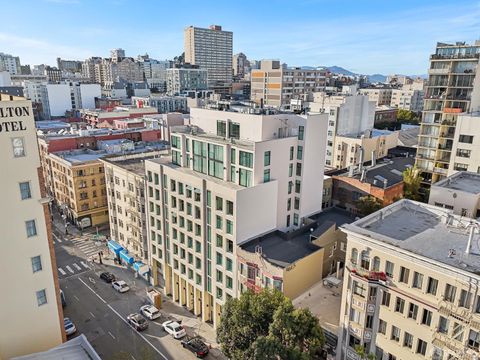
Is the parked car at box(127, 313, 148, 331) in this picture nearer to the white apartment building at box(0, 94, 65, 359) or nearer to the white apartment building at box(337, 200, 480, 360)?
the white apartment building at box(0, 94, 65, 359)

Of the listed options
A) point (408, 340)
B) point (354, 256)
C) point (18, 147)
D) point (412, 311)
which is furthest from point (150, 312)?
point (412, 311)

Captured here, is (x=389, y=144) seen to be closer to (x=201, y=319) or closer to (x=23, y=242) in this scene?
(x=201, y=319)

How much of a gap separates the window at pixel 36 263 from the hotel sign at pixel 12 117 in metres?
12.8

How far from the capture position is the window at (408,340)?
114 feet

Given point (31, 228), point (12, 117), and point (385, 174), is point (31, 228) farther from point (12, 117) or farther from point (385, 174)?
point (385, 174)

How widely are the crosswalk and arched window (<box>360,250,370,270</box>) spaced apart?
58525 millimetres

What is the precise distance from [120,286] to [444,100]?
81.5 meters

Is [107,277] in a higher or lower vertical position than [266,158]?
lower

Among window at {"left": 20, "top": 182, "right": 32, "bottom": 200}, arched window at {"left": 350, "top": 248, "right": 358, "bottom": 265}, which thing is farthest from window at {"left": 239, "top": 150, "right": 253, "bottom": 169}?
window at {"left": 20, "top": 182, "right": 32, "bottom": 200}

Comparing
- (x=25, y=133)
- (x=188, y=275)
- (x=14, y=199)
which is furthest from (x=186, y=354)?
(x=25, y=133)

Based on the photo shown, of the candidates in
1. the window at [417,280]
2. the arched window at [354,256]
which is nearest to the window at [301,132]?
the arched window at [354,256]

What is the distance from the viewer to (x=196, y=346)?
166 ft

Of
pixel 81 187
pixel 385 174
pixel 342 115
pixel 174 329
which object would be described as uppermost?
pixel 342 115

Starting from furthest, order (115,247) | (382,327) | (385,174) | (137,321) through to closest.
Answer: (385,174), (115,247), (137,321), (382,327)
